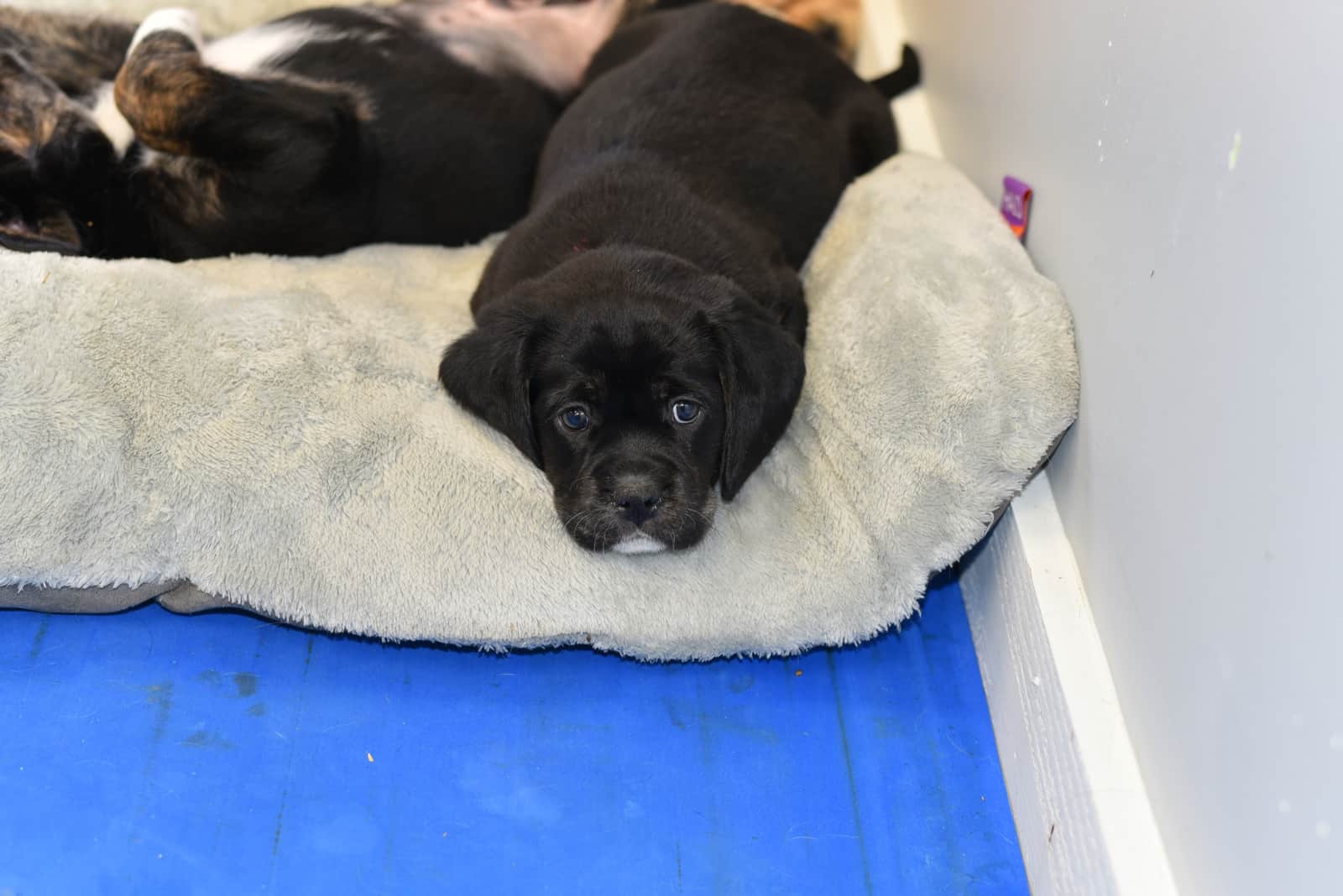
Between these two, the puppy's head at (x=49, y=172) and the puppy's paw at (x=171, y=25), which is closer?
the puppy's head at (x=49, y=172)

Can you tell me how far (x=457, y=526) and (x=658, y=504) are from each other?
0.48 meters

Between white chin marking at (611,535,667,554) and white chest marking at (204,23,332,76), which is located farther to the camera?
white chest marking at (204,23,332,76)

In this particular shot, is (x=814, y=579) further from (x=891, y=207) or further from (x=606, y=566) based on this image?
(x=891, y=207)

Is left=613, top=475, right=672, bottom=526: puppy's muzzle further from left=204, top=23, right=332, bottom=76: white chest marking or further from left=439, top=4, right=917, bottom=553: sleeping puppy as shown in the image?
left=204, top=23, right=332, bottom=76: white chest marking

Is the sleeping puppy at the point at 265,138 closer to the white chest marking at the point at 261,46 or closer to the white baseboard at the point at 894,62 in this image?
the white chest marking at the point at 261,46

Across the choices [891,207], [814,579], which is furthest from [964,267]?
[814,579]

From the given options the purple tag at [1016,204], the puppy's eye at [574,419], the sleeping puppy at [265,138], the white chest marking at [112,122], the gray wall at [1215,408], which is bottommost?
the white chest marking at [112,122]

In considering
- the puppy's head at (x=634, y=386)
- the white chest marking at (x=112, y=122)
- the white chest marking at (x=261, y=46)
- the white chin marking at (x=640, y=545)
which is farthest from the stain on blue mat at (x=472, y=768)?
the white chest marking at (x=261, y=46)

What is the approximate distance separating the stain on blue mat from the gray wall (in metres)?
0.56

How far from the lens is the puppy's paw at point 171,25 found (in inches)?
157

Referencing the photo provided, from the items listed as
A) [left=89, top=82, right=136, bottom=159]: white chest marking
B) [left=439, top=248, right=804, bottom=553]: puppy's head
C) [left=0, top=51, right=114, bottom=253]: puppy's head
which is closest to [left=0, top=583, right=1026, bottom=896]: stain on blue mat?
[left=439, top=248, right=804, bottom=553]: puppy's head

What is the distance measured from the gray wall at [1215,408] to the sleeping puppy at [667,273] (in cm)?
74

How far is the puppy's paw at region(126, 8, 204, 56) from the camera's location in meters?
4.00

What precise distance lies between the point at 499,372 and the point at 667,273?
1.41ft
